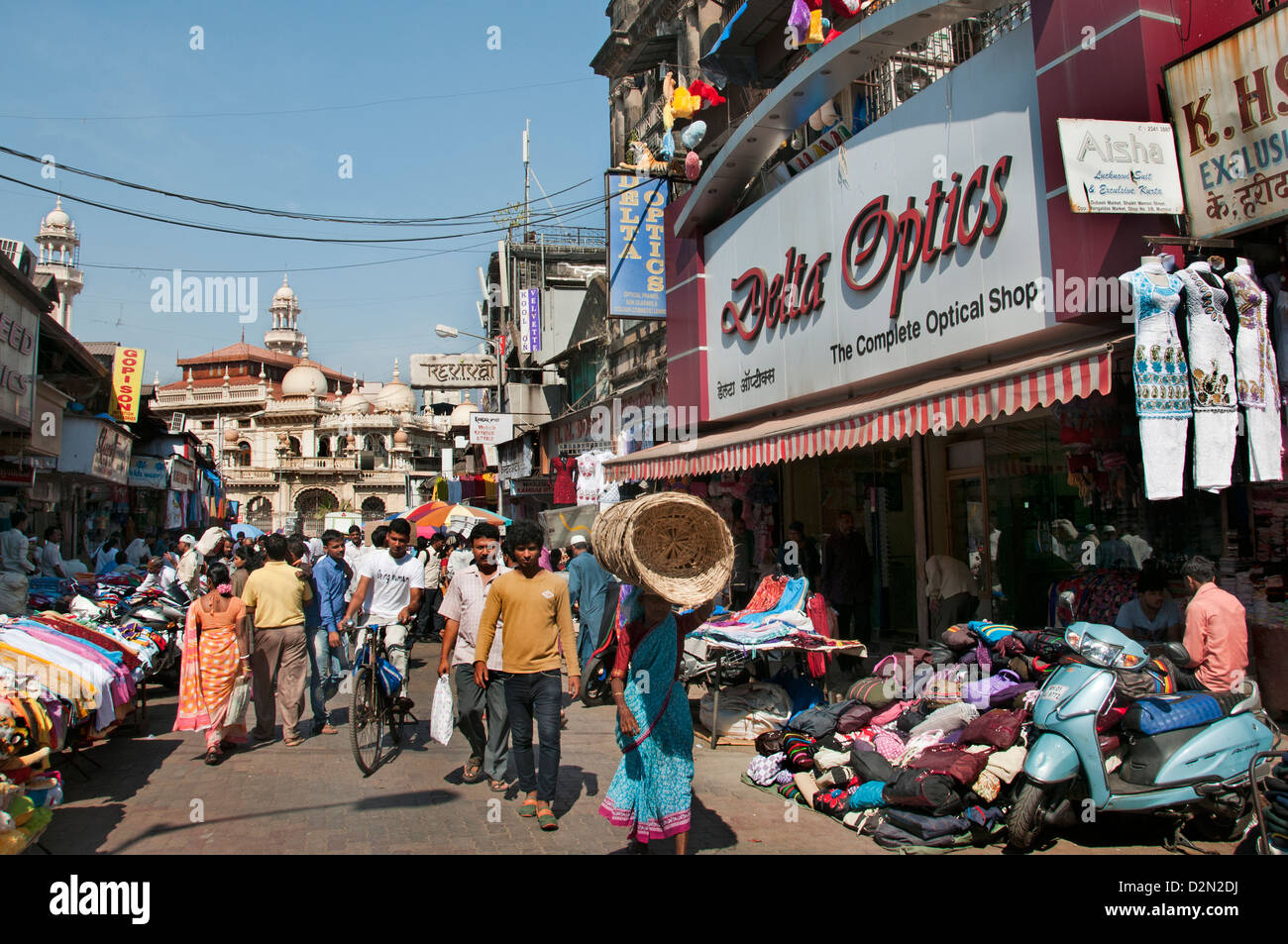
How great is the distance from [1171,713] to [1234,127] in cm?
399

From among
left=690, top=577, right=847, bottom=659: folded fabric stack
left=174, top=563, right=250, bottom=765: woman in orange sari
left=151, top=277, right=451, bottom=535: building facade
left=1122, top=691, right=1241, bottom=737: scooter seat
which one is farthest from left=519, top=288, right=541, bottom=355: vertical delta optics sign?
left=151, top=277, right=451, bottom=535: building facade

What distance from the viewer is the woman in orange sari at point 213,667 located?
23.4 ft

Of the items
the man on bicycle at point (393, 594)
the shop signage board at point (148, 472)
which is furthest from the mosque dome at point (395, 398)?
the man on bicycle at point (393, 594)

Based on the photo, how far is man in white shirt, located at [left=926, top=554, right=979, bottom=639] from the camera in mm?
8750

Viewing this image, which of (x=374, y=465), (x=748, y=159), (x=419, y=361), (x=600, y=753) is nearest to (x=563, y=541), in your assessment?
(x=748, y=159)

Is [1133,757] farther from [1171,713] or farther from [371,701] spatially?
[371,701]

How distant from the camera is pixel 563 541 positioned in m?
16.2

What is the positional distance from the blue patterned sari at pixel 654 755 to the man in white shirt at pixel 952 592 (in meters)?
4.89

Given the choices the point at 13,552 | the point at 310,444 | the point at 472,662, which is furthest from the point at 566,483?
the point at 310,444

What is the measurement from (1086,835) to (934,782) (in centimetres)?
89

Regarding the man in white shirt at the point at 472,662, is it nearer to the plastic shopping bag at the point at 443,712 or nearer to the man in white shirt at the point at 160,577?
the plastic shopping bag at the point at 443,712

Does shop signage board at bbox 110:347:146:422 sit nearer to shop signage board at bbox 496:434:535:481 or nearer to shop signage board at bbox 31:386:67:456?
shop signage board at bbox 31:386:67:456

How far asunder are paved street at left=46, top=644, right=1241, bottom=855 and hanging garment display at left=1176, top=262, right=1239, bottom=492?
2345mm

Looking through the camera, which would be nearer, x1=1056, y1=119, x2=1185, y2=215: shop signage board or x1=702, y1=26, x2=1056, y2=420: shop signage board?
x1=1056, y1=119, x2=1185, y2=215: shop signage board
